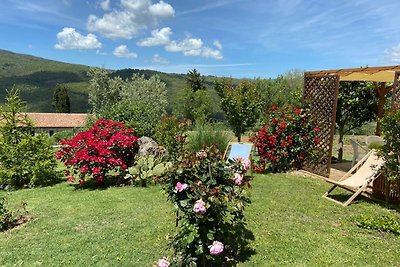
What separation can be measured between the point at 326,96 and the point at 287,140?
1.49m

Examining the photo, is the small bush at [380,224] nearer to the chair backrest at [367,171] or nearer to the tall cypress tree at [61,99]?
the chair backrest at [367,171]

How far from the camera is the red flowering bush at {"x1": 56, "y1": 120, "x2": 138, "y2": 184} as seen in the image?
7364 millimetres

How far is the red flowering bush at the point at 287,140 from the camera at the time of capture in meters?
8.43

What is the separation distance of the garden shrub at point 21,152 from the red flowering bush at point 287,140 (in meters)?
5.61

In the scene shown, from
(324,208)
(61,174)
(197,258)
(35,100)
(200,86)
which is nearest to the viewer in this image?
(197,258)

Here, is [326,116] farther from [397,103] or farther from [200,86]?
[200,86]

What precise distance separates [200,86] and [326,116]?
3357 cm

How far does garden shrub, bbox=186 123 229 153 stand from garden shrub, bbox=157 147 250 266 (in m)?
6.39

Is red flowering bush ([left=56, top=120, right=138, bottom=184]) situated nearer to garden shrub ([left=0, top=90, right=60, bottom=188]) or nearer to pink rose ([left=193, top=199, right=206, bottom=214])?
garden shrub ([left=0, top=90, right=60, bottom=188])

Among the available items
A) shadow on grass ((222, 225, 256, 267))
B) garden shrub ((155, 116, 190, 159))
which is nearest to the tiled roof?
garden shrub ((155, 116, 190, 159))

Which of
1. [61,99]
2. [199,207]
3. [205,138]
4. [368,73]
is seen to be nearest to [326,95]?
[368,73]

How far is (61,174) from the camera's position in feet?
31.0

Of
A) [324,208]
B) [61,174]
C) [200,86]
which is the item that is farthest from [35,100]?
[324,208]

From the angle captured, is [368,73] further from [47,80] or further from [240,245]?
[47,80]
